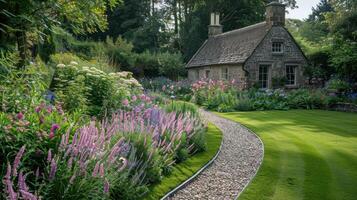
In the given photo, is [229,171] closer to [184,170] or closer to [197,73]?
[184,170]

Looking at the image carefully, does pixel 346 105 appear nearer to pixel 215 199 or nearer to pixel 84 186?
pixel 215 199

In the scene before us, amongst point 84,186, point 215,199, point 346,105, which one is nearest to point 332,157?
point 215,199

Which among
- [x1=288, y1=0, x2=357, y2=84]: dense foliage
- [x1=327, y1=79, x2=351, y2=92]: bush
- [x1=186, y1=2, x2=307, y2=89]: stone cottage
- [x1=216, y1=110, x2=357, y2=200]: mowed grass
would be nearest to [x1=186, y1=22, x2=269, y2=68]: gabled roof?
[x1=186, y1=2, x2=307, y2=89]: stone cottage

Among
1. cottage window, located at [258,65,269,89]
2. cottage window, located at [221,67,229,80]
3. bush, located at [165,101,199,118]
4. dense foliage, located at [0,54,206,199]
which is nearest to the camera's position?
dense foliage, located at [0,54,206,199]

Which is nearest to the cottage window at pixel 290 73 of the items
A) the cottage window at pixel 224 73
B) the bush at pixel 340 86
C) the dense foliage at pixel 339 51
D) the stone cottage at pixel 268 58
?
the stone cottage at pixel 268 58

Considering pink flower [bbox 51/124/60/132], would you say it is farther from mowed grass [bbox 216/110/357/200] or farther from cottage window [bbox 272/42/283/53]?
cottage window [bbox 272/42/283/53]

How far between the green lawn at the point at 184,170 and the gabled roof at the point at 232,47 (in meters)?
14.9

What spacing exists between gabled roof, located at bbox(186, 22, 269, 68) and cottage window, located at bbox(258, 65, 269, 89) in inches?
59.7

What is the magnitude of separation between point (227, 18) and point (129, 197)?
119ft

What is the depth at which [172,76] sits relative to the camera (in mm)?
30750

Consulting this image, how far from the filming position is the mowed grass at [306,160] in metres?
5.54

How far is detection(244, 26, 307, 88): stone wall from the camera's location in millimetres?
22578

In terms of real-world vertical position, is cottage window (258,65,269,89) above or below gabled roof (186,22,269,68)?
below

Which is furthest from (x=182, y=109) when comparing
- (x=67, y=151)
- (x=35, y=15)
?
(x=67, y=151)
